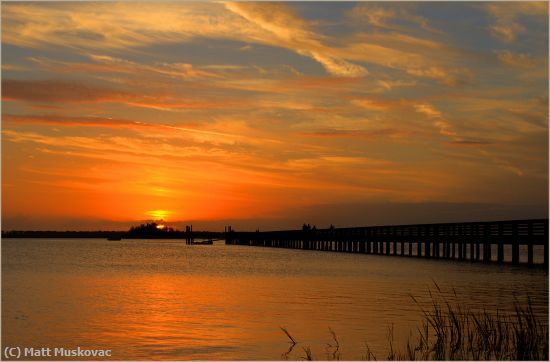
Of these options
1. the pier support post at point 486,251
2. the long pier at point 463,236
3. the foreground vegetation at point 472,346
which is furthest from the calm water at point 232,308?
the pier support post at point 486,251

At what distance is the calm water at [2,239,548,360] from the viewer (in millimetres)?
19547

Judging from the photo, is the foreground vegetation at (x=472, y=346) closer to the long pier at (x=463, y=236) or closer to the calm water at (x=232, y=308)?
the calm water at (x=232, y=308)

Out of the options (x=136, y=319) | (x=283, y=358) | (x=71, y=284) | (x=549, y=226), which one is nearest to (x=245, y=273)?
(x=71, y=284)

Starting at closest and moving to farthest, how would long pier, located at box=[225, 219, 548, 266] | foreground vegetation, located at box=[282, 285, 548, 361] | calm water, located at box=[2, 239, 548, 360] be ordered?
foreground vegetation, located at box=[282, 285, 548, 361] < calm water, located at box=[2, 239, 548, 360] < long pier, located at box=[225, 219, 548, 266]

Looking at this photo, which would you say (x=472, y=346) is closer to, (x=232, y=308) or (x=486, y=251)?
(x=232, y=308)

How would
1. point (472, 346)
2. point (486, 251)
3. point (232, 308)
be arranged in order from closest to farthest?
point (472, 346) < point (232, 308) < point (486, 251)

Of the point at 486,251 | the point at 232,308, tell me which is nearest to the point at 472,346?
the point at 232,308

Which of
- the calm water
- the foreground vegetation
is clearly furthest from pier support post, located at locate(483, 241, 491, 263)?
the foreground vegetation

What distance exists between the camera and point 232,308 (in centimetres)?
2725

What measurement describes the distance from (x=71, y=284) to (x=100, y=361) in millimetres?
22427

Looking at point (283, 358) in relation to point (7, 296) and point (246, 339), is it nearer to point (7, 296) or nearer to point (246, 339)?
point (246, 339)

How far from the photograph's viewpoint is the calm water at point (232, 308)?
1955cm

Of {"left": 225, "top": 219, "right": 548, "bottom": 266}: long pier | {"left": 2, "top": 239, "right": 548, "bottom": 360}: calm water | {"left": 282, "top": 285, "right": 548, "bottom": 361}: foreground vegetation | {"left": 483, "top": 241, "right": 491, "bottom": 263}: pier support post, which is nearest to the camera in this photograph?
{"left": 282, "top": 285, "right": 548, "bottom": 361}: foreground vegetation

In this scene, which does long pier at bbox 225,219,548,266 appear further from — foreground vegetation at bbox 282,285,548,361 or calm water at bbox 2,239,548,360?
foreground vegetation at bbox 282,285,548,361
